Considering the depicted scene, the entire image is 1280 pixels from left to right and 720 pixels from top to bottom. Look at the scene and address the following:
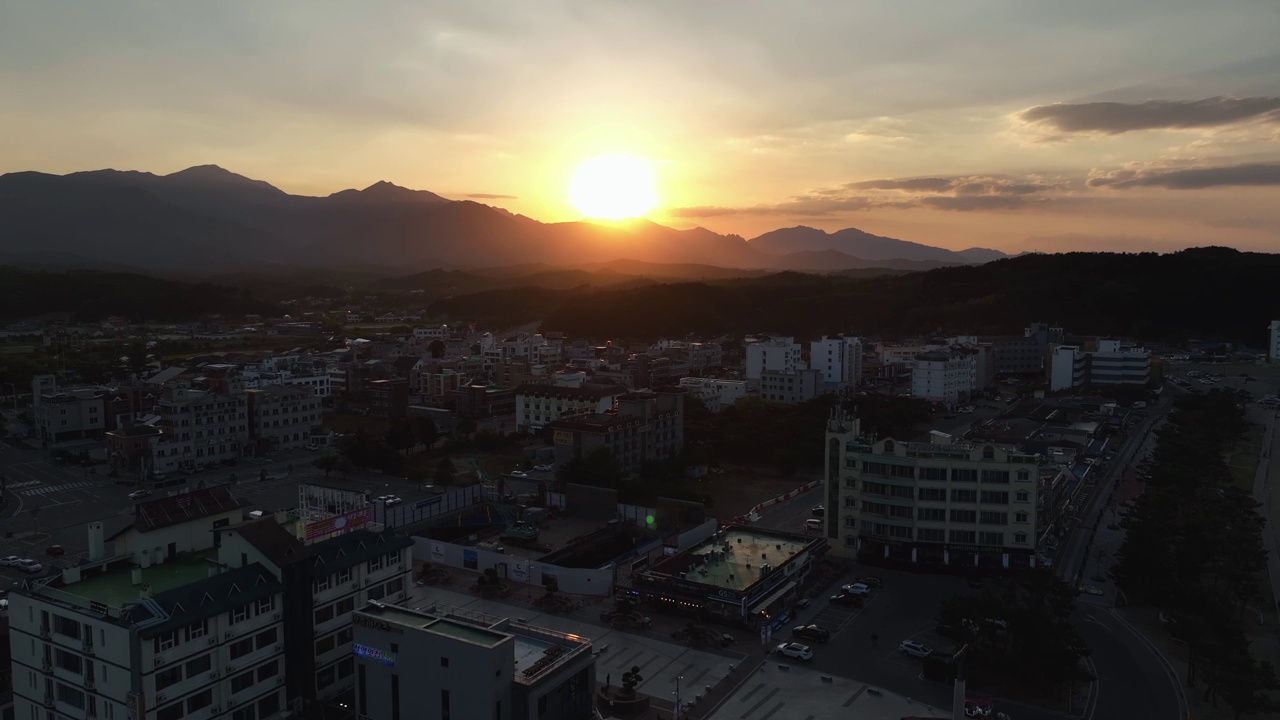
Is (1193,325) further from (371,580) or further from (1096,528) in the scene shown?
(371,580)

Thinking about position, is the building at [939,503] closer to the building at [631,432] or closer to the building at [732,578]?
the building at [732,578]

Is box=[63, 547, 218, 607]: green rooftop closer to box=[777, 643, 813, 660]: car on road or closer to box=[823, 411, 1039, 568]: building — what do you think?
box=[777, 643, 813, 660]: car on road

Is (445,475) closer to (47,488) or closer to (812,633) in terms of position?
(47,488)

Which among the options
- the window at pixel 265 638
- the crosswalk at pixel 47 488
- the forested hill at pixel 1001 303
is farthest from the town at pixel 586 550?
the forested hill at pixel 1001 303

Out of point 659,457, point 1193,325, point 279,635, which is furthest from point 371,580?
point 1193,325

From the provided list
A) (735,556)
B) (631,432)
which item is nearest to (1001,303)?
(631,432)

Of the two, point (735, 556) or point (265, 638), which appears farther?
point (735, 556)
